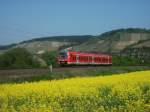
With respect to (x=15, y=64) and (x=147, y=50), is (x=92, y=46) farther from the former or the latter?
(x=15, y=64)

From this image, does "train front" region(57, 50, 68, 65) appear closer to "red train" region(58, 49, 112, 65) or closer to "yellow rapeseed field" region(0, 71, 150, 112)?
"red train" region(58, 49, 112, 65)

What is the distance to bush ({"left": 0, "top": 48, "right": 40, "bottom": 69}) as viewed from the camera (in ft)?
191

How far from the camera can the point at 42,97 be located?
15.3 m

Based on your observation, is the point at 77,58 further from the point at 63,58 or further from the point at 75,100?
the point at 75,100

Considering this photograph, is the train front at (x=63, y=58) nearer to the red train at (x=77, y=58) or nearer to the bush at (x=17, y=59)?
the red train at (x=77, y=58)

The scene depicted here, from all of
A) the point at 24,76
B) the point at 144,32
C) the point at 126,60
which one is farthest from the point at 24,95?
the point at 144,32

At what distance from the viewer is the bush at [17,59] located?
58281 mm

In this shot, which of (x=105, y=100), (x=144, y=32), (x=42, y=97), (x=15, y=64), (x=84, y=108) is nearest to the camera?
(x=84, y=108)

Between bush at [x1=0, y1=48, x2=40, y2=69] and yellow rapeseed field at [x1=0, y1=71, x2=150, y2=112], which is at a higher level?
yellow rapeseed field at [x1=0, y1=71, x2=150, y2=112]

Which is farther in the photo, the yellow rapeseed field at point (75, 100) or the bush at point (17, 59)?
the bush at point (17, 59)

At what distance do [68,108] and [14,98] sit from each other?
3109 millimetres

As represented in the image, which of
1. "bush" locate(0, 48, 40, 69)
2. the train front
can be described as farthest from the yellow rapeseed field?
"bush" locate(0, 48, 40, 69)

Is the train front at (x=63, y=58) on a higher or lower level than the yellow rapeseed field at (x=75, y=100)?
lower

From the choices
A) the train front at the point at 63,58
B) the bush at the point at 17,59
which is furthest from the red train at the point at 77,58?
the bush at the point at 17,59
